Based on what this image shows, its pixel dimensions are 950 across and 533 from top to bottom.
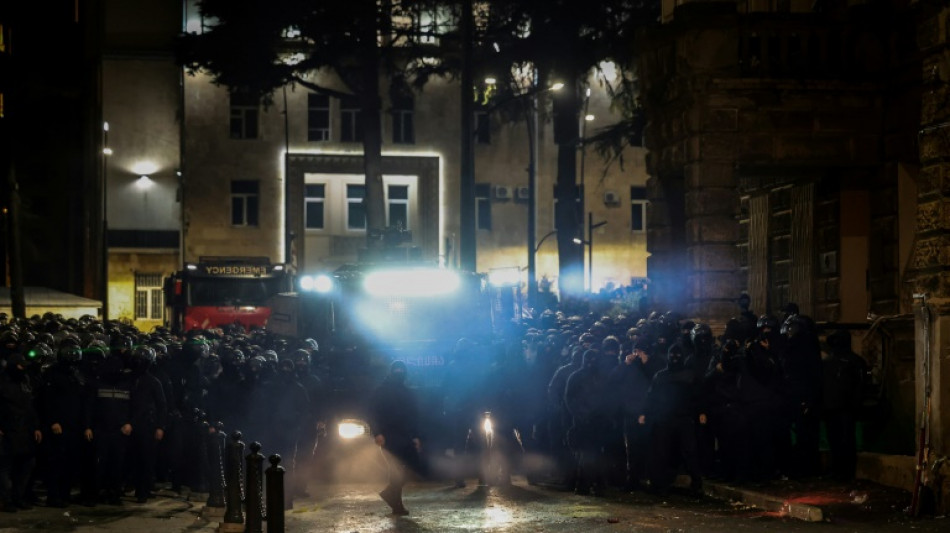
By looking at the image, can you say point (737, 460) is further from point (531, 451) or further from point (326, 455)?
point (326, 455)

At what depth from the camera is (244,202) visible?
59688 mm

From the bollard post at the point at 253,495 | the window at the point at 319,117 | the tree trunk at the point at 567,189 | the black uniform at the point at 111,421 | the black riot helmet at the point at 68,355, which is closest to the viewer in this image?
the bollard post at the point at 253,495

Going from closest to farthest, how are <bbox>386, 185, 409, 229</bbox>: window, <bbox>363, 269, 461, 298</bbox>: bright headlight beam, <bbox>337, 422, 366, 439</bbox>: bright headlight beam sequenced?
<bbox>337, 422, 366, 439</bbox>: bright headlight beam
<bbox>363, 269, 461, 298</bbox>: bright headlight beam
<bbox>386, 185, 409, 229</bbox>: window

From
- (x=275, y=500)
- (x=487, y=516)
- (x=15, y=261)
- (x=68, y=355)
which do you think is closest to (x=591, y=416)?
Result: (x=487, y=516)

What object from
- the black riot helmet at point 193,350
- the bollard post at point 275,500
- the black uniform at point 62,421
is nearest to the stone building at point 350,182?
the black riot helmet at point 193,350

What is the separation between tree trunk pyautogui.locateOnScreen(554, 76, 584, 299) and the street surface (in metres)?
21.7

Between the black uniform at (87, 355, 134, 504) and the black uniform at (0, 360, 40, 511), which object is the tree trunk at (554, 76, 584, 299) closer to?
the black uniform at (87, 355, 134, 504)

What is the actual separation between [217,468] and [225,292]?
23736 millimetres

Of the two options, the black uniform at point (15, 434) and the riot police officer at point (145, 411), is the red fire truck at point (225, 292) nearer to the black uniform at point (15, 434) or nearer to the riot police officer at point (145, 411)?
the riot police officer at point (145, 411)

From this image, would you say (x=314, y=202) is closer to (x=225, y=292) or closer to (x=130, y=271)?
(x=130, y=271)

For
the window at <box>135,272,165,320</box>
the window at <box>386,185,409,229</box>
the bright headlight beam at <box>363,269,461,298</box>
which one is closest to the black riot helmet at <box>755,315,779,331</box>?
the bright headlight beam at <box>363,269,461,298</box>

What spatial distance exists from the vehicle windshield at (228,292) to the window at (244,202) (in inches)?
819

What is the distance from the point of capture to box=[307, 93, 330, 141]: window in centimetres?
5975

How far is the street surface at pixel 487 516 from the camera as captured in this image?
47.4ft
